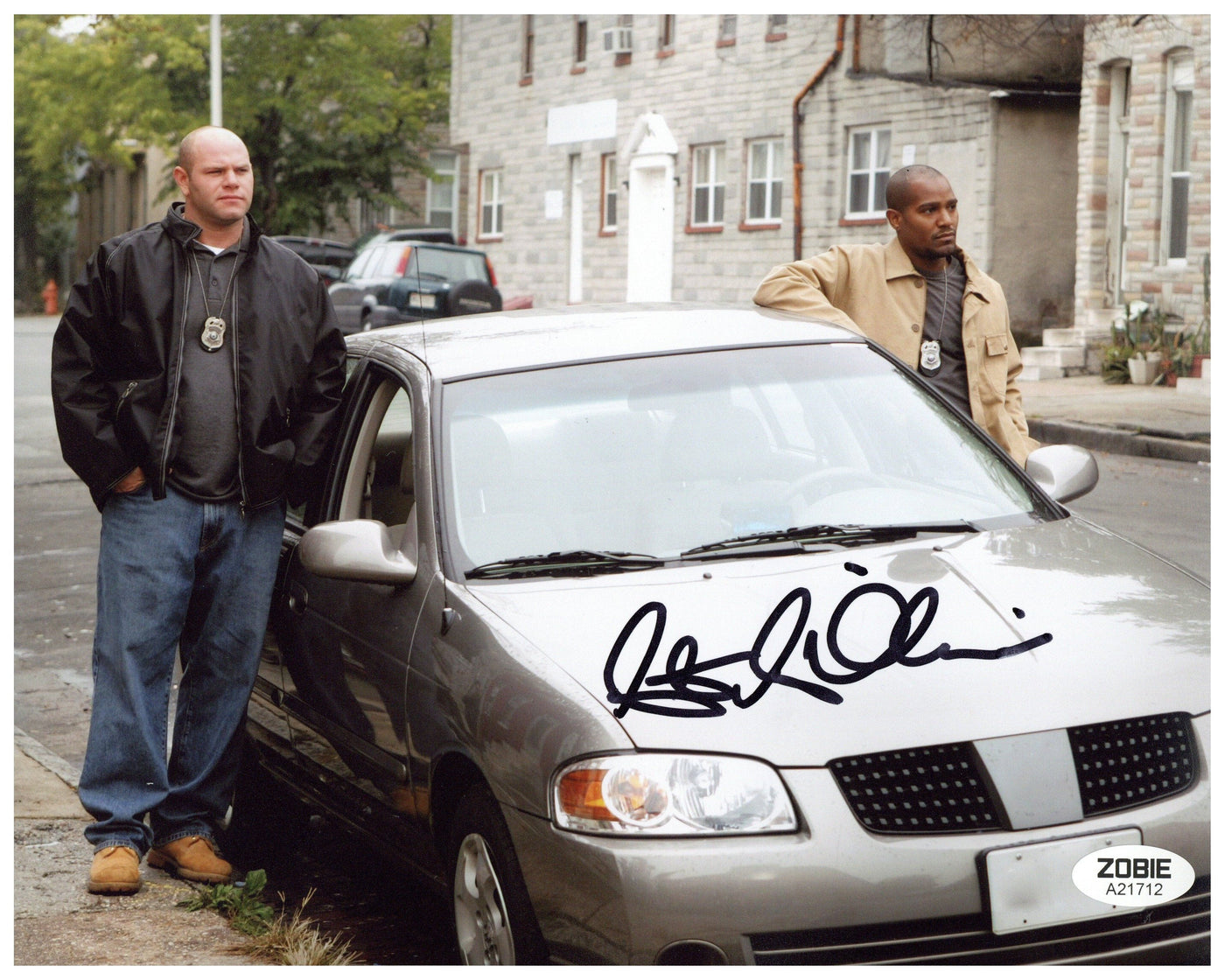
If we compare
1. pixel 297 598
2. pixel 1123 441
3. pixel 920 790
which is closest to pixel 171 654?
pixel 297 598

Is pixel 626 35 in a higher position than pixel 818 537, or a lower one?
higher

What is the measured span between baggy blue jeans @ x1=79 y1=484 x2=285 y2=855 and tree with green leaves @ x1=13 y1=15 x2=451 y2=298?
32086 mm

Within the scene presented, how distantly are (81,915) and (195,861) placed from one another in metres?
0.45

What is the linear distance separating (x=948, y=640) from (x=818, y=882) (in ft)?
1.94

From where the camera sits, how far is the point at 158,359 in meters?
4.38

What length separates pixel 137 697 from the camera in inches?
178

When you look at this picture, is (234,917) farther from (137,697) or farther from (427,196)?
(427,196)

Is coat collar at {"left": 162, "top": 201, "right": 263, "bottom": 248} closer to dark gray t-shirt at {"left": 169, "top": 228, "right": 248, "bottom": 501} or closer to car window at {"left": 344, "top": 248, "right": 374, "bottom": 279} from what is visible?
dark gray t-shirt at {"left": 169, "top": 228, "right": 248, "bottom": 501}

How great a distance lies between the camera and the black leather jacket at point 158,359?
4.36m

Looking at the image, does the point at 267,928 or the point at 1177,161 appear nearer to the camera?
the point at 267,928

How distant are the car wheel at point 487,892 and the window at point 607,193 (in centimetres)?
2934

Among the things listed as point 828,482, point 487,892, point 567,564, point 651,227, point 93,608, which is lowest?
point 93,608

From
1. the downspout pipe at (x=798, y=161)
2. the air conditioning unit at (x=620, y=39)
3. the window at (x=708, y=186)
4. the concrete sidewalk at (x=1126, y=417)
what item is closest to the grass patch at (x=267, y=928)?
the concrete sidewalk at (x=1126, y=417)

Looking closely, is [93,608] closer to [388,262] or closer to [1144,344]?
[1144,344]
